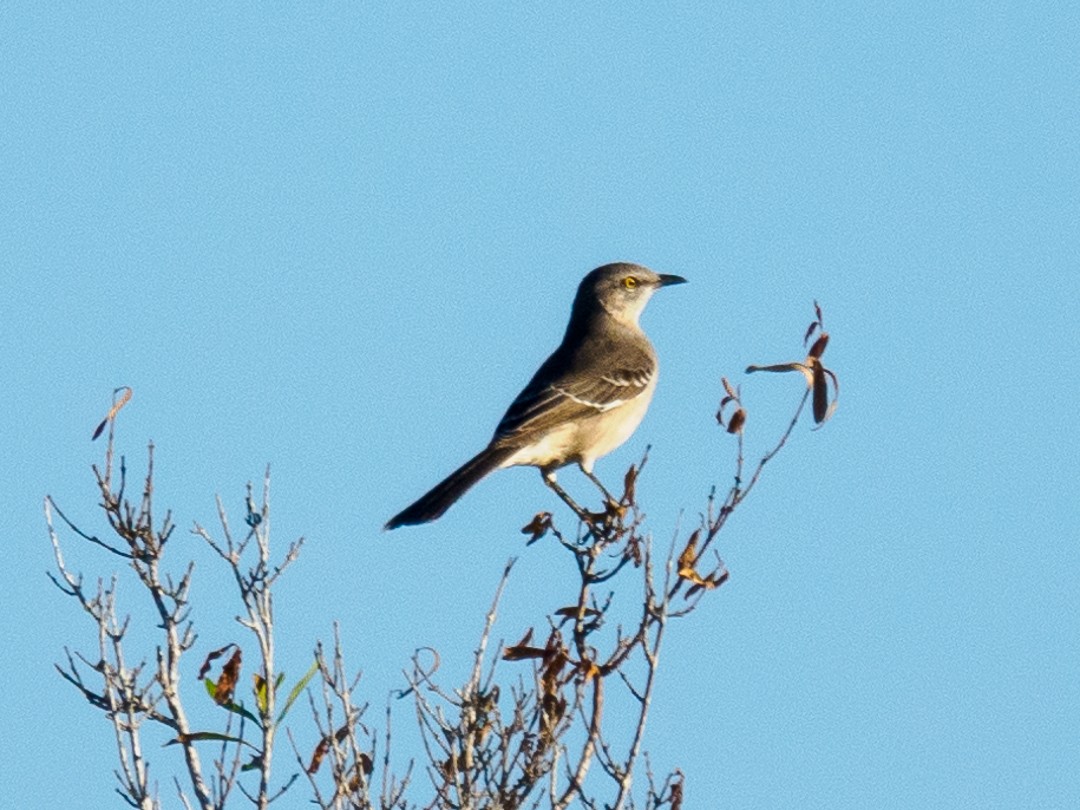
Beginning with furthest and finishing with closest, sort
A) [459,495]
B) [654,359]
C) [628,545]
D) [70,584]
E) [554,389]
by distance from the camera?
[654,359] < [554,389] < [459,495] < [628,545] < [70,584]

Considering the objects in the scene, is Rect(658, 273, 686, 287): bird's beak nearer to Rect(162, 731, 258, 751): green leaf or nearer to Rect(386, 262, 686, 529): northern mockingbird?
Rect(386, 262, 686, 529): northern mockingbird

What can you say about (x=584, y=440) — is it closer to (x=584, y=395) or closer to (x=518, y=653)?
(x=584, y=395)

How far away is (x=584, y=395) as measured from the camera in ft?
32.3

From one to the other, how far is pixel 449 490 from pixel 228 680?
2591mm

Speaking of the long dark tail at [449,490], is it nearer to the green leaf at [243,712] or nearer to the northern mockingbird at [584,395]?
the northern mockingbird at [584,395]

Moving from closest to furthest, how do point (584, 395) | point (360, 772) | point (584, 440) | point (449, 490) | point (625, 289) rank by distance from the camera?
point (360, 772) → point (449, 490) → point (584, 440) → point (584, 395) → point (625, 289)

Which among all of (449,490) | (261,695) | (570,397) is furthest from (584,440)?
(261,695)

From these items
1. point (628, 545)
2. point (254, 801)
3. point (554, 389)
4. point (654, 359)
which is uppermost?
point (654, 359)

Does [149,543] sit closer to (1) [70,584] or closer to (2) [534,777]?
(1) [70,584]

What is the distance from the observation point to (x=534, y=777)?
5.66 metres

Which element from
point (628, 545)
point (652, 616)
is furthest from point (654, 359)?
point (652, 616)

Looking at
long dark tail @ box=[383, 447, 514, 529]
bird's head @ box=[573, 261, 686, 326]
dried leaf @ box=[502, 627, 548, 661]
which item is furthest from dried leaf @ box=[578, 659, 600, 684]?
bird's head @ box=[573, 261, 686, 326]

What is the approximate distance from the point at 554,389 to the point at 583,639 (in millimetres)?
3754

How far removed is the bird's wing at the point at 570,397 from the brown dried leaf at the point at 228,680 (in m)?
3.35
